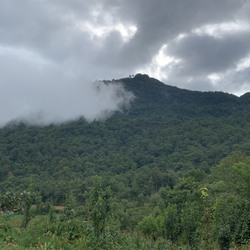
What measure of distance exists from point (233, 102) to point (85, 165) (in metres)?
98.9

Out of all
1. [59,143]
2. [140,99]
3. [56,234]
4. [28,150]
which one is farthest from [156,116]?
[56,234]

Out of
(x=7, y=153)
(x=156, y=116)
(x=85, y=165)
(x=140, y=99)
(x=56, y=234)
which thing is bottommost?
(x=56, y=234)

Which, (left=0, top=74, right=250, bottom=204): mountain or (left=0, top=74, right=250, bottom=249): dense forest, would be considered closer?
(left=0, top=74, right=250, bottom=249): dense forest

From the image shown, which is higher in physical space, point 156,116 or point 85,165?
point 156,116

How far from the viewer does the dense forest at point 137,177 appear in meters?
13.4

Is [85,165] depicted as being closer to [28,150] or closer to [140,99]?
[28,150]

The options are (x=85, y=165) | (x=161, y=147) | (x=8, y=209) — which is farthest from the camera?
(x=161, y=147)

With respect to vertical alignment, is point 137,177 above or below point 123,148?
below

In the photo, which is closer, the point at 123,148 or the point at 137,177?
the point at 137,177

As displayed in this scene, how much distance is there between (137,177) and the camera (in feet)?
267

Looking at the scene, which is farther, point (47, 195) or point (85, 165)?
point (85, 165)

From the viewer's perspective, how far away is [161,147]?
114812 millimetres

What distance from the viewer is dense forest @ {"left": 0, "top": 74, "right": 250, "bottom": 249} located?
528 inches

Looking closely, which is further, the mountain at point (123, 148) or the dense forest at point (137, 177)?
the mountain at point (123, 148)
